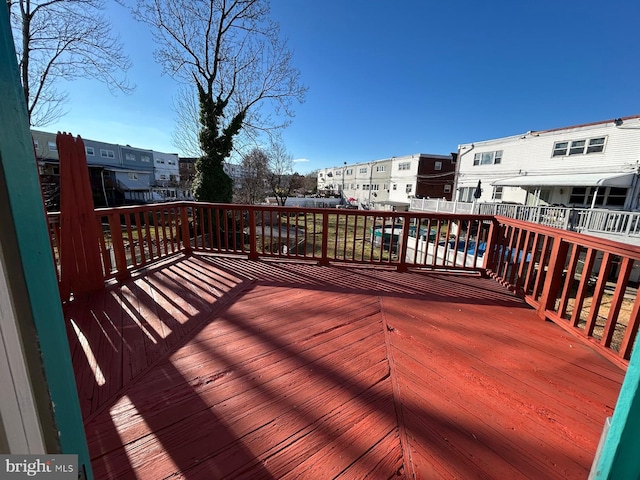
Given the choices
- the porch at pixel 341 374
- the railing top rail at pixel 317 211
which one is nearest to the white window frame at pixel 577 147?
the railing top rail at pixel 317 211

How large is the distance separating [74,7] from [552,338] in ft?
33.5

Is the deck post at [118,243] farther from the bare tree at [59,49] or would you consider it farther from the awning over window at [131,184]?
the awning over window at [131,184]

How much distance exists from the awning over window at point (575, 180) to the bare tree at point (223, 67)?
11.4 meters

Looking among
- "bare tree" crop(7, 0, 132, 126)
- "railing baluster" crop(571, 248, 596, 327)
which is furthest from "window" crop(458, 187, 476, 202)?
"bare tree" crop(7, 0, 132, 126)

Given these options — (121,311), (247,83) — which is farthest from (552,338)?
(247,83)

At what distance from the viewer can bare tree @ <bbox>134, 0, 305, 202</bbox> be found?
26.0 ft

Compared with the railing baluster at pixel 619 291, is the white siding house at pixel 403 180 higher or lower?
higher

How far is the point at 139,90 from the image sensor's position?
6.99 meters

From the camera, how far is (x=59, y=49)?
6148 mm

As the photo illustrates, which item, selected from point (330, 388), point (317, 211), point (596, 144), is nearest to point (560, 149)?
point (596, 144)

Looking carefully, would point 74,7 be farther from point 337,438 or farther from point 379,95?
point 379,95

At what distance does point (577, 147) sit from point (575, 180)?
5.84 feet

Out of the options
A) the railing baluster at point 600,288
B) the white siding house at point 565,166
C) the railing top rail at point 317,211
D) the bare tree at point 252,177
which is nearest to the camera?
the railing baluster at point 600,288

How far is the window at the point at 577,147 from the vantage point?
37.8ft
